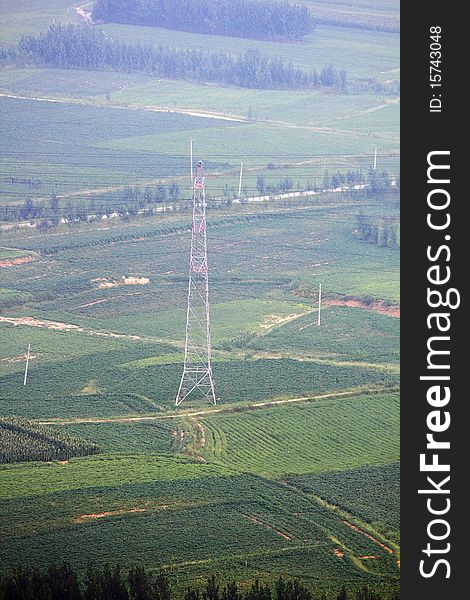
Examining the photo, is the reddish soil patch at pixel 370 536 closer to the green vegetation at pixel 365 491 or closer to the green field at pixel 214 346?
the green field at pixel 214 346

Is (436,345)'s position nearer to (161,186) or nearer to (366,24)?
(161,186)

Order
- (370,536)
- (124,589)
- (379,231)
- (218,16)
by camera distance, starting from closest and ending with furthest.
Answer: (124,589)
(370,536)
(379,231)
(218,16)

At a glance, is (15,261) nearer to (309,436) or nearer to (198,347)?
(198,347)

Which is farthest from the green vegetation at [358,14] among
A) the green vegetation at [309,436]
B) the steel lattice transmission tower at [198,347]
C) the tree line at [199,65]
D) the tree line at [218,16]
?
the green vegetation at [309,436]

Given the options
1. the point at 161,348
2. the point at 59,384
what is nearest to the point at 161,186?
the point at 161,348

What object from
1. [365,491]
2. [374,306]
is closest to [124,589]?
[365,491]

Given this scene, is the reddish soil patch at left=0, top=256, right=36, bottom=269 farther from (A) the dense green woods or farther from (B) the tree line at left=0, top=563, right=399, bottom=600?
(B) the tree line at left=0, top=563, right=399, bottom=600
